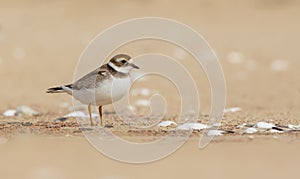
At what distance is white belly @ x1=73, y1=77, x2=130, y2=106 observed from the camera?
6.95m

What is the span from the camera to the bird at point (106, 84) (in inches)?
274

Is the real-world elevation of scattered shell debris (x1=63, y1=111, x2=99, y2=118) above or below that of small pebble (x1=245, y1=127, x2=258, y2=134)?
above

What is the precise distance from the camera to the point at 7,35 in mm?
14070

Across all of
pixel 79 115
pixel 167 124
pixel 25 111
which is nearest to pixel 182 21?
pixel 25 111

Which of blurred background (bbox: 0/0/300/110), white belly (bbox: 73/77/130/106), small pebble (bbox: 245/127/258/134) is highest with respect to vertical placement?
blurred background (bbox: 0/0/300/110)

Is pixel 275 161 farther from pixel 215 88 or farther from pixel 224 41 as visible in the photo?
pixel 224 41

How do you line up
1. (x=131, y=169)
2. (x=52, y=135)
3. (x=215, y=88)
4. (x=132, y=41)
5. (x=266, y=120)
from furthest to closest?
1. (x=132, y=41)
2. (x=215, y=88)
3. (x=266, y=120)
4. (x=52, y=135)
5. (x=131, y=169)

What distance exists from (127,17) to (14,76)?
381 centimetres

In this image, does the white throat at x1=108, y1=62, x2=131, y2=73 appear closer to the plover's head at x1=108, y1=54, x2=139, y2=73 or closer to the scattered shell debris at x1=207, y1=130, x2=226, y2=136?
the plover's head at x1=108, y1=54, x2=139, y2=73

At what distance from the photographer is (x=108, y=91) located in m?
6.95

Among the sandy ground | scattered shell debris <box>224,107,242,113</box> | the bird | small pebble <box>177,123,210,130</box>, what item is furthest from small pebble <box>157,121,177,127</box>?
scattered shell debris <box>224,107,242,113</box>

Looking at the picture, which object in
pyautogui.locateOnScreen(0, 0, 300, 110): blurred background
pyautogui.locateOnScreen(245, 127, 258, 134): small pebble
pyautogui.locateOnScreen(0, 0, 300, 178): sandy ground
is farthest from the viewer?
pyautogui.locateOnScreen(0, 0, 300, 110): blurred background

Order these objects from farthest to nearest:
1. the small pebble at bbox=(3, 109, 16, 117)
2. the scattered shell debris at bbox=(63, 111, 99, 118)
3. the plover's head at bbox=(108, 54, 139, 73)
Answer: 1. the small pebble at bbox=(3, 109, 16, 117)
2. the scattered shell debris at bbox=(63, 111, 99, 118)
3. the plover's head at bbox=(108, 54, 139, 73)

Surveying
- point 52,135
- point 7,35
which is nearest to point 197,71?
point 7,35
